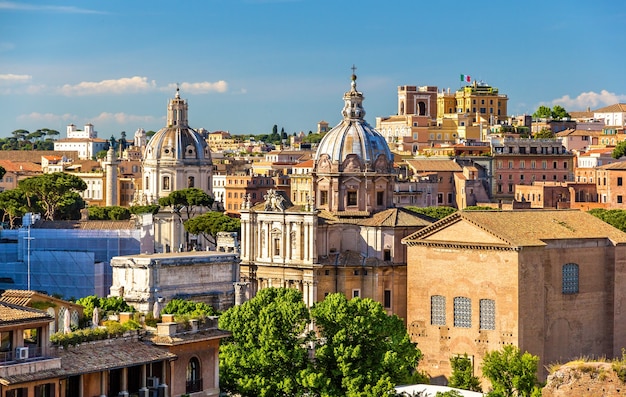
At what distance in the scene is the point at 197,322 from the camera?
35.4m

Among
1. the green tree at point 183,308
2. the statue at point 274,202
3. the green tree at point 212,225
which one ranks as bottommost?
the green tree at point 183,308

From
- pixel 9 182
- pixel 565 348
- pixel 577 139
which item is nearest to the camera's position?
pixel 565 348

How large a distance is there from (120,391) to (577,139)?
267ft

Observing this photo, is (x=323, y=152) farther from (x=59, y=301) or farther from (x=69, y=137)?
(x=69, y=137)

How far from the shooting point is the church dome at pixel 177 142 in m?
96.0

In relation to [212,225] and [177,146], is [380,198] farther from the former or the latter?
[177,146]

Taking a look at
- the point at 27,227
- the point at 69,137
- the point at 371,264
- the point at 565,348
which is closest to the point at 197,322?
the point at 565,348

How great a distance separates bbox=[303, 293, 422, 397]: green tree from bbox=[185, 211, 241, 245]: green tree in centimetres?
3487

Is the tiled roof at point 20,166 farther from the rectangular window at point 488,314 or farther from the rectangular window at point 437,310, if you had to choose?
the rectangular window at point 488,314

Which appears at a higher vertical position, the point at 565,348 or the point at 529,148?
the point at 529,148

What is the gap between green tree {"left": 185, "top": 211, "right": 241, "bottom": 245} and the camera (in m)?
76.2

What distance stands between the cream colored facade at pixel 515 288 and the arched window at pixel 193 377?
1543 centimetres

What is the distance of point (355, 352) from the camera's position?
127ft

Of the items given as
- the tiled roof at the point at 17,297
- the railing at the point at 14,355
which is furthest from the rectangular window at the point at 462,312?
the railing at the point at 14,355
